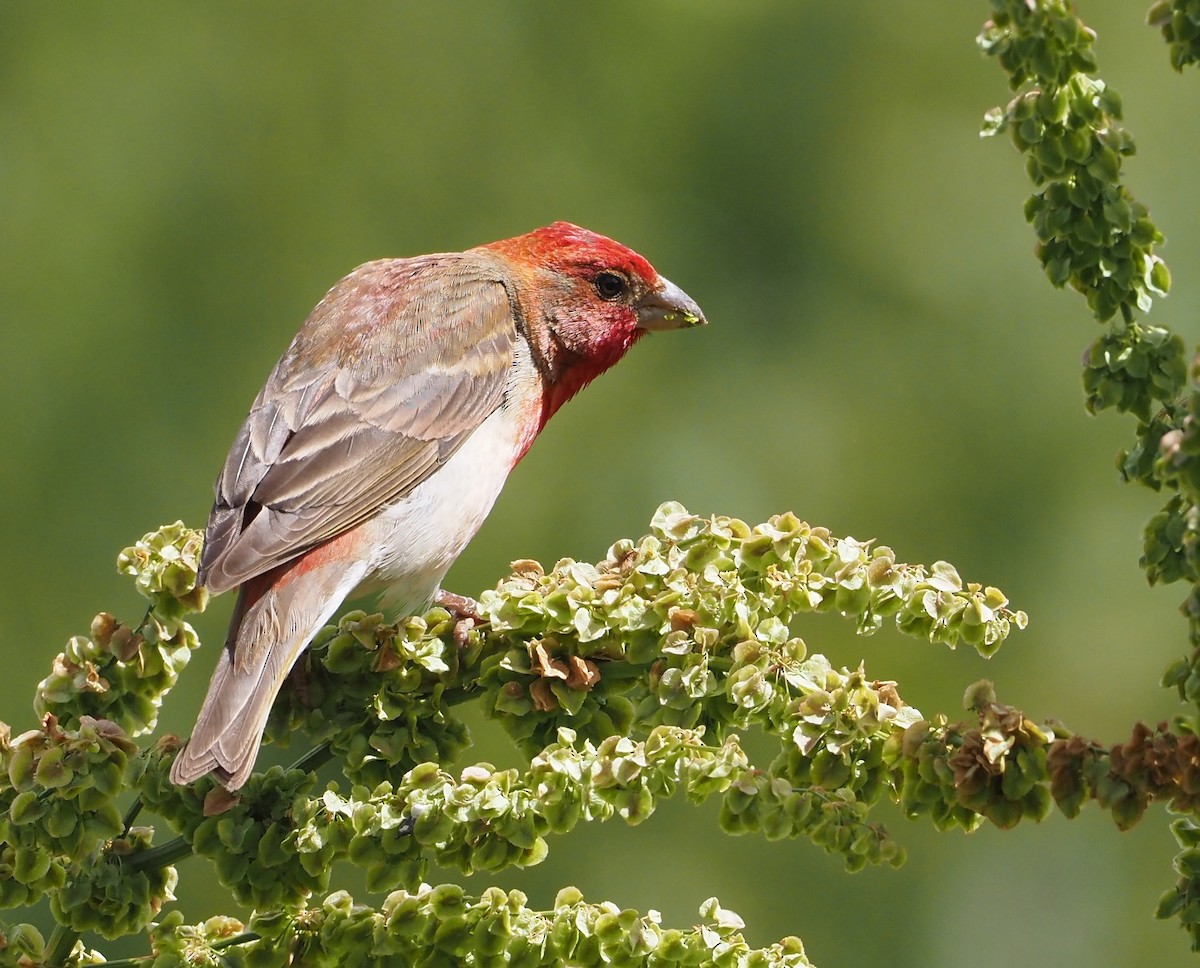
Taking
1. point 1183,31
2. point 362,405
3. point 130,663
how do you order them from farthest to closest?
point 362,405
point 130,663
point 1183,31

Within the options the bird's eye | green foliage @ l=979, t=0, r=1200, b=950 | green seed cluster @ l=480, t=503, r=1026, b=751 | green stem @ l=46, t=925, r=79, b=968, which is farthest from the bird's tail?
the bird's eye

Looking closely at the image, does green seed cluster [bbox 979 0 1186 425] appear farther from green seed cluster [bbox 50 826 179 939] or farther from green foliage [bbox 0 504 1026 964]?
green seed cluster [bbox 50 826 179 939]

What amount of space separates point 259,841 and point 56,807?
281mm

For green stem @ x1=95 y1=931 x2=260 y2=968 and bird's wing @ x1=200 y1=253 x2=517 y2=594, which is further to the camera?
bird's wing @ x1=200 y1=253 x2=517 y2=594

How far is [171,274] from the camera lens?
7773mm

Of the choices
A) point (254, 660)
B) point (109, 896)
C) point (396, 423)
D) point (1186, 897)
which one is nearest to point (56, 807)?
point (109, 896)

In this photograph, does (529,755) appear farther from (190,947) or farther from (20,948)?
(20,948)

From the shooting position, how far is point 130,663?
2.45 m

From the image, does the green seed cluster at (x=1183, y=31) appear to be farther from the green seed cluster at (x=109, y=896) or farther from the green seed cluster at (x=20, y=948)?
the green seed cluster at (x=20, y=948)

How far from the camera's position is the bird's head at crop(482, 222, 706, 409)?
4734 mm

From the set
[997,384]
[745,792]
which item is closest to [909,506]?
[997,384]

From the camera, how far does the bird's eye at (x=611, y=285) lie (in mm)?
4797

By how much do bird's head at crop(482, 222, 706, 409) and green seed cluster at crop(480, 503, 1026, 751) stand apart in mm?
2186

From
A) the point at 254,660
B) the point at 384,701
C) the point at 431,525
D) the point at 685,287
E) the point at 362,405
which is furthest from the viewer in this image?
the point at 685,287
